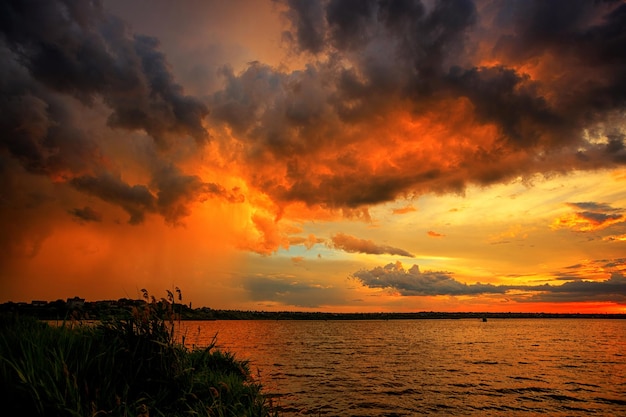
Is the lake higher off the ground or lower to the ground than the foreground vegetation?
lower

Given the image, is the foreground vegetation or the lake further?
the lake

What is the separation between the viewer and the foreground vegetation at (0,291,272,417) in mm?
7148

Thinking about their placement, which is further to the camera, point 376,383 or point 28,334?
point 376,383

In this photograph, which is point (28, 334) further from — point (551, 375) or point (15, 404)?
point (551, 375)

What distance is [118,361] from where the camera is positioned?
31.1 feet

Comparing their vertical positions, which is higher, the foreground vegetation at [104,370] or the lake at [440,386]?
the foreground vegetation at [104,370]

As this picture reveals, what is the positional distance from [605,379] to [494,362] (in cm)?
1302

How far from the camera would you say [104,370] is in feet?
29.0

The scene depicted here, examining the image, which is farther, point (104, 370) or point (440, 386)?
point (440, 386)

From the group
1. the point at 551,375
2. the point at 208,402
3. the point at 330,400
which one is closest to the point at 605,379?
the point at 551,375

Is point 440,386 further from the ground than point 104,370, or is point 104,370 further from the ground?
point 104,370

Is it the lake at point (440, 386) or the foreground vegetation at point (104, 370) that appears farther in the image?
the lake at point (440, 386)

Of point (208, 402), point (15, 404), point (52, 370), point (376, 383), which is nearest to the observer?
point (15, 404)

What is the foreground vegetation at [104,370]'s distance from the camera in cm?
715
